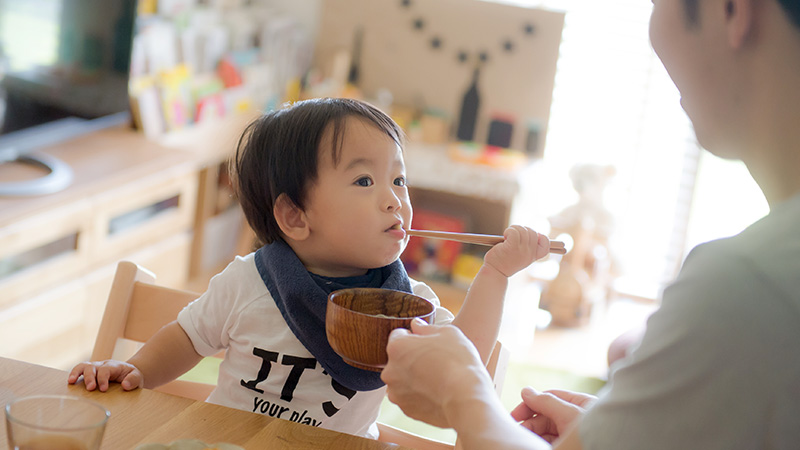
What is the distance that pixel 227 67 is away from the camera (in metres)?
3.50

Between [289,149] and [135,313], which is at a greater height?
[289,149]

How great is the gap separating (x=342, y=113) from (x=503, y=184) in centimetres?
214

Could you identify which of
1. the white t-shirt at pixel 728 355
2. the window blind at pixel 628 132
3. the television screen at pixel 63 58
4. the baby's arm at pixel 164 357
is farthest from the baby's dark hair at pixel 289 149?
the window blind at pixel 628 132

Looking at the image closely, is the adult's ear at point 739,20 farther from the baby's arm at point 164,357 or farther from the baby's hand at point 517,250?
the baby's arm at point 164,357

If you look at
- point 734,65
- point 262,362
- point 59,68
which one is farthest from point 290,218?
point 59,68

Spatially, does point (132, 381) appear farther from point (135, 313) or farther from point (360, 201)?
point (360, 201)

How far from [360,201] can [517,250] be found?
0.25 metres

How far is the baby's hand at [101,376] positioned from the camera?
99 centimetres

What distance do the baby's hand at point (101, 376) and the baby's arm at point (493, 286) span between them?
1.48 feet

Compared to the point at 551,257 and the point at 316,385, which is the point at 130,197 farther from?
the point at 551,257

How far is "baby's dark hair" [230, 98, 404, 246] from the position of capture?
1.24 meters

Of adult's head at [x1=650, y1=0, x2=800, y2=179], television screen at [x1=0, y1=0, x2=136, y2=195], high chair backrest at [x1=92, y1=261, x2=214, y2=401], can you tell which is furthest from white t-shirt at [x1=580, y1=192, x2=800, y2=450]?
television screen at [x1=0, y1=0, x2=136, y2=195]

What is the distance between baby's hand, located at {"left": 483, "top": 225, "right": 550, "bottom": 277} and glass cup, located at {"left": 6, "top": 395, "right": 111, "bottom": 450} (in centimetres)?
58

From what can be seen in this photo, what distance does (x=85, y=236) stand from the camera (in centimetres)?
252
